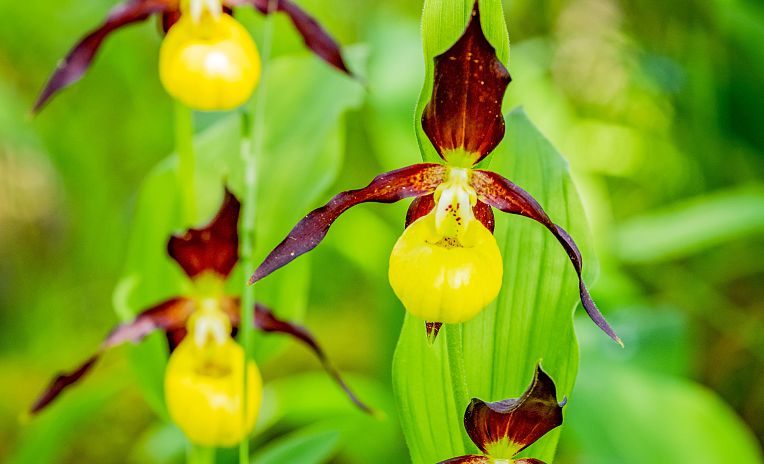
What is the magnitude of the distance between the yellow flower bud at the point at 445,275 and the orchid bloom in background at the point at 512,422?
0.33ft

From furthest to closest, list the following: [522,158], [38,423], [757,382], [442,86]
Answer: [757,382]
[38,423]
[522,158]
[442,86]

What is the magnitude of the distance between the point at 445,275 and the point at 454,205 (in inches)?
4.3

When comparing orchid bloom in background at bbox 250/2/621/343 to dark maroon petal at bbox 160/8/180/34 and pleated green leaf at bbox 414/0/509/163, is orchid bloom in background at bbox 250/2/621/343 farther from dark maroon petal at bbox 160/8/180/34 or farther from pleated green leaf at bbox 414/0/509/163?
dark maroon petal at bbox 160/8/180/34

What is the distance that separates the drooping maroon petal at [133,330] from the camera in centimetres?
135

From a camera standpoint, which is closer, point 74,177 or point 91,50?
point 91,50

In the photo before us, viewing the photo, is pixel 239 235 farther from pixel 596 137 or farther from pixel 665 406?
pixel 596 137

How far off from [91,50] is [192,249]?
399 mm

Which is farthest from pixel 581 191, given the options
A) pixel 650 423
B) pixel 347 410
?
pixel 347 410

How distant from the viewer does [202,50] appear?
1.23 meters

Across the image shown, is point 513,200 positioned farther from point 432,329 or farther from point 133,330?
point 133,330

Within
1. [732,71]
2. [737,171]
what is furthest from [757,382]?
[732,71]

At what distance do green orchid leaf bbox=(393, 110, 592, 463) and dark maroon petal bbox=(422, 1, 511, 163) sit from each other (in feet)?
0.40

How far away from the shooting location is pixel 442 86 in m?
0.78

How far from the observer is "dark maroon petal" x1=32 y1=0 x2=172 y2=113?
136 cm
